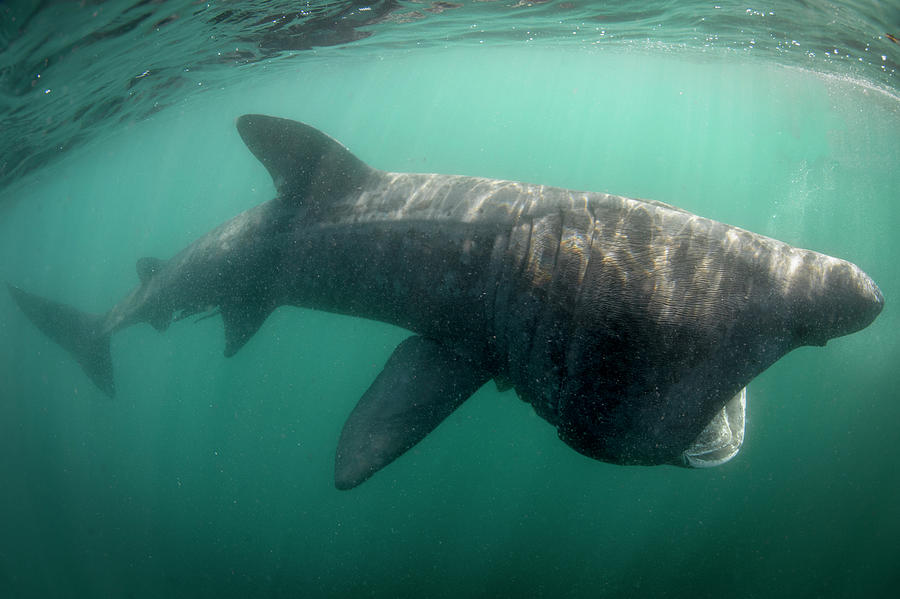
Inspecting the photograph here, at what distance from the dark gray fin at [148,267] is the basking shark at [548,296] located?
3.77 m

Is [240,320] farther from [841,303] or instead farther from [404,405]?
[841,303]

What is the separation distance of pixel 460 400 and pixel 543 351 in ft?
3.48

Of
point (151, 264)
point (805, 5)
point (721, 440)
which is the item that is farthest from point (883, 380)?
point (151, 264)

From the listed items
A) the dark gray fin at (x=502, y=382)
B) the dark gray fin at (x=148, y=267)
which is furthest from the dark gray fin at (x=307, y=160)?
the dark gray fin at (x=148, y=267)

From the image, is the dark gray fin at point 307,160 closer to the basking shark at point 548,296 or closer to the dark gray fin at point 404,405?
the basking shark at point 548,296

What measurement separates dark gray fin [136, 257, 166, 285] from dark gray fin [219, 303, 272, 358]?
8.27 ft

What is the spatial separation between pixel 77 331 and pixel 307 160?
937cm

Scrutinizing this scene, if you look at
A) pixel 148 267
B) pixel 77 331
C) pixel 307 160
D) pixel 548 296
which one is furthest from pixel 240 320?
pixel 77 331

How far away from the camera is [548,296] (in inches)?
139

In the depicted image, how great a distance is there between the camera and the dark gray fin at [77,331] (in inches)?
421

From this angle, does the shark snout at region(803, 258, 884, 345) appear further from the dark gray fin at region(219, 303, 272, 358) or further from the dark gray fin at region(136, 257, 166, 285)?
the dark gray fin at region(136, 257, 166, 285)

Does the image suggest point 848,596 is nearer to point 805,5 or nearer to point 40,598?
point 805,5

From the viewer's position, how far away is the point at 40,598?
22.2 meters

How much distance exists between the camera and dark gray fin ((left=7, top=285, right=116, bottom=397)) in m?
10.7
